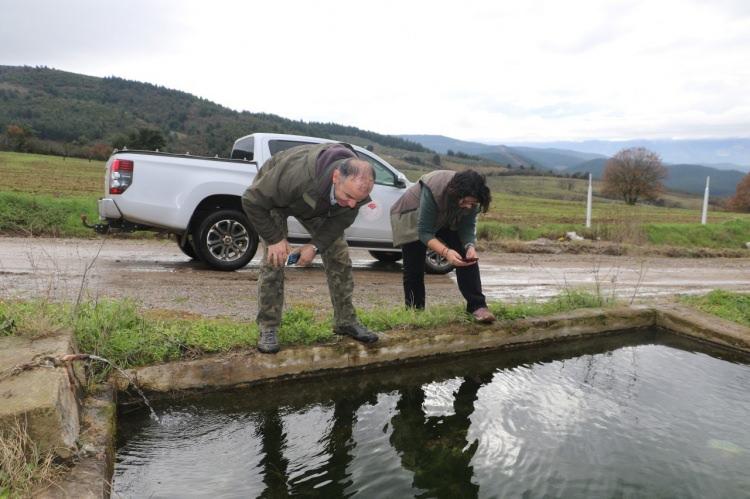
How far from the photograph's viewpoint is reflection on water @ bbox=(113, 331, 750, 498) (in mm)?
2850

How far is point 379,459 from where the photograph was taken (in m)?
3.09

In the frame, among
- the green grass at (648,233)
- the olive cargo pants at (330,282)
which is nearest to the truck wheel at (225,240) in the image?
the olive cargo pants at (330,282)

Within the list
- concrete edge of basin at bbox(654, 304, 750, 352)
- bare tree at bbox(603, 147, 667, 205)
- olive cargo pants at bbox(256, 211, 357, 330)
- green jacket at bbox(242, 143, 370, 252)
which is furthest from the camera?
bare tree at bbox(603, 147, 667, 205)

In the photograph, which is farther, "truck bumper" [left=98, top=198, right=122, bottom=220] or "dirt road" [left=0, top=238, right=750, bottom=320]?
"truck bumper" [left=98, top=198, right=122, bottom=220]

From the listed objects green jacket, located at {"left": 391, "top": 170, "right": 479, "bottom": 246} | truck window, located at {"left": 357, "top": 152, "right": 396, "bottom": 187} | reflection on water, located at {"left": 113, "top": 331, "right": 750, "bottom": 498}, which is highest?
truck window, located at {"left": 357, "top": 152, "right": 396, "bottom": 187}

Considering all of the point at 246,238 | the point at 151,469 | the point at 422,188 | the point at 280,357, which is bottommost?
the point at 151,469

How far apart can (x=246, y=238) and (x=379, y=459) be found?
5005 millimetres

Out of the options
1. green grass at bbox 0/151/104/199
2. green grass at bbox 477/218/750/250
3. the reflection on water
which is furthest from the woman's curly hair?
green grass at bbox 0/151/104/199

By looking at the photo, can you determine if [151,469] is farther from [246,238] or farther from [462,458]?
[246,238]

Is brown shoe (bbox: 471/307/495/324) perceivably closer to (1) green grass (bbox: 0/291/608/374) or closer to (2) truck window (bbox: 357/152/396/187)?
(1) green grass (bbox: 0/291/608/374)

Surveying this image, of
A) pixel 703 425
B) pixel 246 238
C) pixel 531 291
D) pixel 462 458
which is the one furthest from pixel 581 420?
pixel 246 238

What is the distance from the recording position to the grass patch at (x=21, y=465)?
2133mm

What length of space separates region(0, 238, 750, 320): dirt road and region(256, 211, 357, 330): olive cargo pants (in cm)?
120

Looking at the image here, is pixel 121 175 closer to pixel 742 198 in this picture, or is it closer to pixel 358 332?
pixel 358 332
